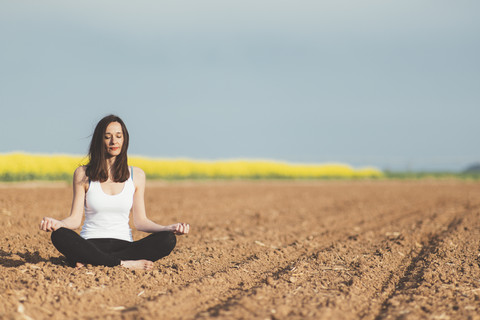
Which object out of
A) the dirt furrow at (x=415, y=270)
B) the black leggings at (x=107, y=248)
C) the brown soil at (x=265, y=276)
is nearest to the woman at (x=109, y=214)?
the black leggings at (x=107, y=248)

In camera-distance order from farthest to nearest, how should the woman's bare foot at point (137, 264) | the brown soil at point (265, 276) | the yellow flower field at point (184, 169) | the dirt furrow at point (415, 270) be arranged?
the yellow flower field at point (184, 169) → the woman's bare foot at point (137, 264) → the dirt furrow at point (415, 270) → the brown soil at point (265, 276)

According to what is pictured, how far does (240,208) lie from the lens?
13.1 metres

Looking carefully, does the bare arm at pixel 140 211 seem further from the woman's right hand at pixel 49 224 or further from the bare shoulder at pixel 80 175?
the woman's right hand at pixel 49 224

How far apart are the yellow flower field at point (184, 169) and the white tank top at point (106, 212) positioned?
0.42m

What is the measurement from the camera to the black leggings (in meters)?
4.62

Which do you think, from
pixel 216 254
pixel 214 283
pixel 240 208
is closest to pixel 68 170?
pixel 240 208

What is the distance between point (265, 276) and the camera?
5.14m

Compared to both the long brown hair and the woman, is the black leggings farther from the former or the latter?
the long brown hair

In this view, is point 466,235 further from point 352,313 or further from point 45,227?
point 45,227

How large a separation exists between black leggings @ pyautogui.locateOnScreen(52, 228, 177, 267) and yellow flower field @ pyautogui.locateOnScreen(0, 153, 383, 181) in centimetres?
77

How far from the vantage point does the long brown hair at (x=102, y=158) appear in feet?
15.4

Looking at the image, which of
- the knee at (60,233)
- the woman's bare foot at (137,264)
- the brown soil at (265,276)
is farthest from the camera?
the woman's bare foot at (137,264)

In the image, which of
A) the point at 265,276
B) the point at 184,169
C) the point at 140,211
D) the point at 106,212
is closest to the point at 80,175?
the point at 106,212

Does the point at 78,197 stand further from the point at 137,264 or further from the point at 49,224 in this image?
the point at 137,264
